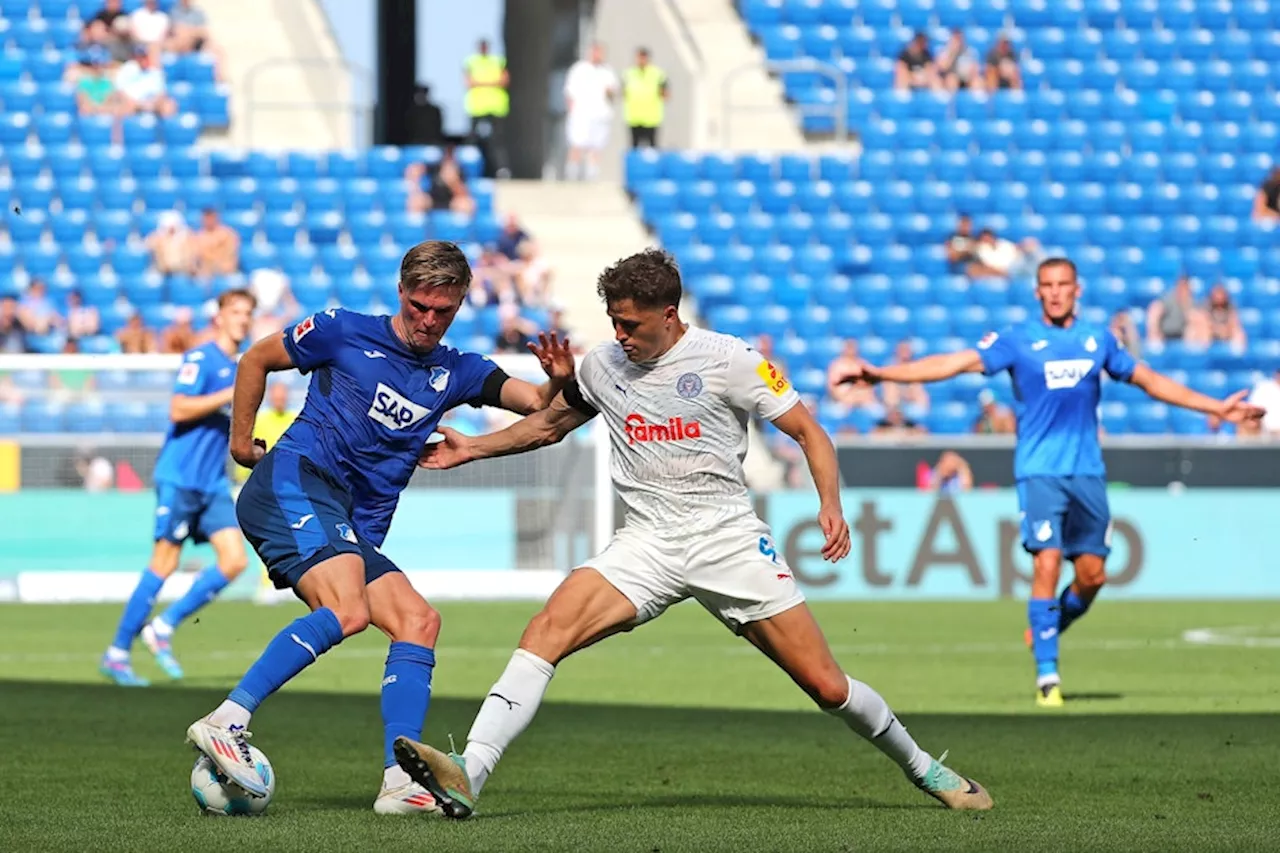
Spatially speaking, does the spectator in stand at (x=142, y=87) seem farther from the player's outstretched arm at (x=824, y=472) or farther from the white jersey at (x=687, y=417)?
the player's outstretched arm at (x=824, y=472)

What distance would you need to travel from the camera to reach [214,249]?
87.1 ft

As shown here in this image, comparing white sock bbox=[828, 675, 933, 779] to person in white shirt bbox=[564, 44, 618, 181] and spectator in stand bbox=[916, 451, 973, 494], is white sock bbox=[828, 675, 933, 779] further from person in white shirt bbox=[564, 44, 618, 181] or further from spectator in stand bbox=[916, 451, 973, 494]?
person in white shirt bbox=[564, 44, 618, 181]

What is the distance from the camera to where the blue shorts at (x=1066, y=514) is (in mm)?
12609

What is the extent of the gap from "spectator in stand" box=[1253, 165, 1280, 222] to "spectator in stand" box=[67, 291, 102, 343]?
1550 centimetres

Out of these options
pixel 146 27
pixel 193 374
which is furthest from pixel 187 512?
pixel 146 27

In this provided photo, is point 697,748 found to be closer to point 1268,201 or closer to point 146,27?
point 146,27

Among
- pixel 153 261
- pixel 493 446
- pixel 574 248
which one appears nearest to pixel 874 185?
pixel 574 248

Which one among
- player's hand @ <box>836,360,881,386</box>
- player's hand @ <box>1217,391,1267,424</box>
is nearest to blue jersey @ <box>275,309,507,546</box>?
player's hand @ <box>836,360,881,386</box>

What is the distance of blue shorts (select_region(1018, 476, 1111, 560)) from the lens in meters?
12.6

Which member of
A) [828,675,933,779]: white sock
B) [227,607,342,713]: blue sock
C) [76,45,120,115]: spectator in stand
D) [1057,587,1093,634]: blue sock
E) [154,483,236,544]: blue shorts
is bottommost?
[1057,587,1093,634]: blue sock

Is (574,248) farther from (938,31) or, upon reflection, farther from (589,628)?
(589,628)

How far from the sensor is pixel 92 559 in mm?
21578

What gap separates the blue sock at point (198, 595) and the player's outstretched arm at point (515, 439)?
617 centimetres

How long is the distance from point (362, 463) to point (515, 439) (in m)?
0.56
